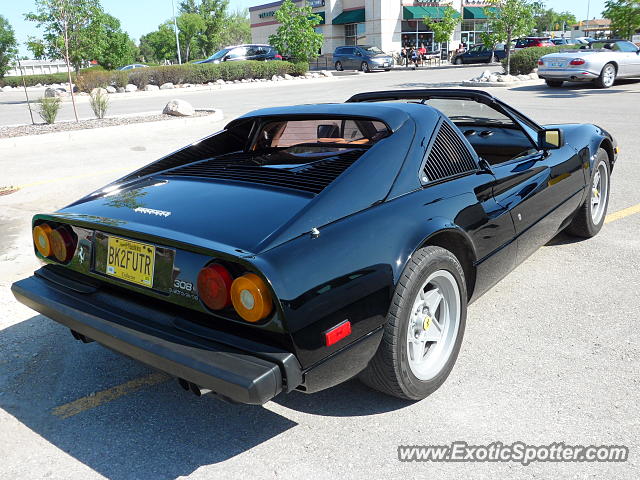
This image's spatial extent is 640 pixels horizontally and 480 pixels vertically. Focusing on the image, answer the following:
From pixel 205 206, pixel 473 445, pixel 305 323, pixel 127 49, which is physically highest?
pixel 127 49

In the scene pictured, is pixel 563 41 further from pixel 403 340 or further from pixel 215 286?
pixel 215 286

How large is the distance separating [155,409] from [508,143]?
3.00m

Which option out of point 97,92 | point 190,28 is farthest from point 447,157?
point 190,28

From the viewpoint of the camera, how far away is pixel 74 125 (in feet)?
44.9

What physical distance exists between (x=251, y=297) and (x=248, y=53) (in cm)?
3455

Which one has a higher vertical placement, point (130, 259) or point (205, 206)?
point (205, 206)

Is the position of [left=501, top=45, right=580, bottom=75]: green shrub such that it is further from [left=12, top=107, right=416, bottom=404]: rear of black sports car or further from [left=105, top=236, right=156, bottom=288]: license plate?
[left=105, top=236, right=156, bottom=288]: license plate

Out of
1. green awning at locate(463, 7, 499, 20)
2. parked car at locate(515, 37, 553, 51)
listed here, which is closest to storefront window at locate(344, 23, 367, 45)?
green awning at locate(463, 7, 499, 20)

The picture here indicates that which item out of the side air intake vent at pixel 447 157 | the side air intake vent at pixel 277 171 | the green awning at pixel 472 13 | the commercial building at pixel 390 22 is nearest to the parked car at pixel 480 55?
the commercial building at pixel 390 22

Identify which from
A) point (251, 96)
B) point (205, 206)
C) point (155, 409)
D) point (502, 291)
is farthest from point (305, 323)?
point (251, 96)

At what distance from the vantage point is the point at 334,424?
266 cm

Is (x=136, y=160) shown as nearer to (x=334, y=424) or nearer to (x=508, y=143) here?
(x=508, y=143)

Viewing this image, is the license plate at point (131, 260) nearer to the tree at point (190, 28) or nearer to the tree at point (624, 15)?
the tree at point (624, 15)

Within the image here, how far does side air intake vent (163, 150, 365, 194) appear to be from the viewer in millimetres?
2721
